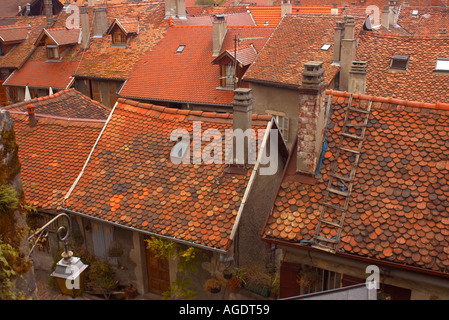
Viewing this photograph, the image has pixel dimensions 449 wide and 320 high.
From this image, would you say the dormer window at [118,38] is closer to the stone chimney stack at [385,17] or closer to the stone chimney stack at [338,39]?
the stone chimney stack at [338,39]

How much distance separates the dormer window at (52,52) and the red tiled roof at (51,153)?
13915 millimetres

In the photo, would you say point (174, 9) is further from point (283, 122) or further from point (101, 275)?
point (101, 275)

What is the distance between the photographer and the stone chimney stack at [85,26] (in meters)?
30.0

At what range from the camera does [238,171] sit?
12.1m

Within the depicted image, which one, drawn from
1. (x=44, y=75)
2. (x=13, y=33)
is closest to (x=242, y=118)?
(x=44, y=75)

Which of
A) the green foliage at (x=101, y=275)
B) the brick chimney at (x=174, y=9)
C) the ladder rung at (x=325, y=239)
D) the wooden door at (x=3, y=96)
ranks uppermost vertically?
the brick chimney at (x=174, y=9)

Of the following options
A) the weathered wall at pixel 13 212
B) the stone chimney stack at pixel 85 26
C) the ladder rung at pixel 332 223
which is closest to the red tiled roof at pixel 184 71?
the stone chimney stack at pixel 85 26

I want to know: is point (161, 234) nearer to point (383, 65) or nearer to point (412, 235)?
point (412, 235)

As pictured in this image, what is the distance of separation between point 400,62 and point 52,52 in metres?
21.2

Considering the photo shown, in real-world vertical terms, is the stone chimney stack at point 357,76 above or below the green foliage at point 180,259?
above

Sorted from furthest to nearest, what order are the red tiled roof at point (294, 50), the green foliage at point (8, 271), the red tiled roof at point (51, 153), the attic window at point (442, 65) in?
the red tiled roof at point (294, 50) → the attic window at point (442, 65) → the red tiled roof at point (51, 153) → the green foliage at point (8, 271)

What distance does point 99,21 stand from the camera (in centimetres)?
3084

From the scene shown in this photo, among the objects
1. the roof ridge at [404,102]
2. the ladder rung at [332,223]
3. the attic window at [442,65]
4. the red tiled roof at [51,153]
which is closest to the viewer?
the ladder rung at [332,223]

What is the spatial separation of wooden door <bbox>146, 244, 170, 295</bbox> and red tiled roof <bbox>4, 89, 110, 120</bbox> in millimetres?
7738
